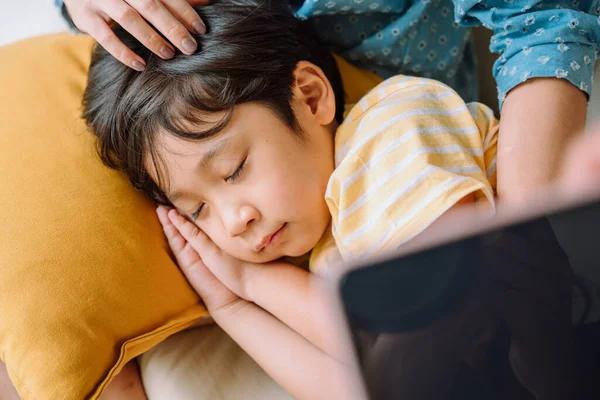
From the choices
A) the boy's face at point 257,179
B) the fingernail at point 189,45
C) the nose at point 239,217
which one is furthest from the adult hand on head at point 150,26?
the nose at point 239,217

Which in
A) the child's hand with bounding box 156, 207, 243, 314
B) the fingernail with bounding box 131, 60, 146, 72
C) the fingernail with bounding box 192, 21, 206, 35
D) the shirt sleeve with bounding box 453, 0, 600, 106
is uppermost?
the fingernail with bounding box 192, 21, 206, 35

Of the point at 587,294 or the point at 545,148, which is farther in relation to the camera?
the point at 545,148

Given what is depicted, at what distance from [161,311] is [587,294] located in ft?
1.93

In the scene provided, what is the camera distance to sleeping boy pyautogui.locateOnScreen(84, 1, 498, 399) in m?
0.73

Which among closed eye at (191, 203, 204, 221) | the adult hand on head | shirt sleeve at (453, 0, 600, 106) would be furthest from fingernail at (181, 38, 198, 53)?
shirt sleeve at (453, 0, 600, 106)

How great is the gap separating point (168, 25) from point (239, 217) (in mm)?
273

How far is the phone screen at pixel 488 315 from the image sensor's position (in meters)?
0.33

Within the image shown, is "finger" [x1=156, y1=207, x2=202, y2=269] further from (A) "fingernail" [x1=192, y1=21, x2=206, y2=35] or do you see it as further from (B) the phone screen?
(B) the phone screen

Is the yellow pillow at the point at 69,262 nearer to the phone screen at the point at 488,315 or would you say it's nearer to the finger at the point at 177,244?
the finger at the point at 177,244

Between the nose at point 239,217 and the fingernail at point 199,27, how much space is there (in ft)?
0.82

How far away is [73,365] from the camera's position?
2.34 ft

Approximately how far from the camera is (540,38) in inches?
30.6

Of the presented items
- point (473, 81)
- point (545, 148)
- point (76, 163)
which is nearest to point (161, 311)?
point (76, 163)

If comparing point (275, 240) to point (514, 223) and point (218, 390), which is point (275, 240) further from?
point (514, 223)
